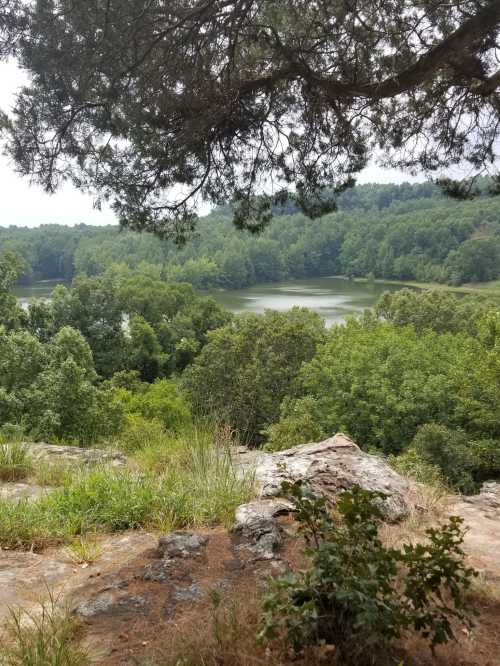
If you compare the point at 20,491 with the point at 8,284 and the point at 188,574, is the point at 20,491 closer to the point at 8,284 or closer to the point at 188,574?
the point at 188,574

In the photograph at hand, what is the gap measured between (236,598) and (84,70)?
3648 mm

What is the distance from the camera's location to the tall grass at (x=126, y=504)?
12.5 ft

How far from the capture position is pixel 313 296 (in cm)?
7688

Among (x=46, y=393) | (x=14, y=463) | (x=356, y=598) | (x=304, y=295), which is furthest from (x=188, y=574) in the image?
(x=304, y=295)

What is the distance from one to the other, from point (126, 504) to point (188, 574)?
1.12 m

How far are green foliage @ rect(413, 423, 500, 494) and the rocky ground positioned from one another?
8082mm

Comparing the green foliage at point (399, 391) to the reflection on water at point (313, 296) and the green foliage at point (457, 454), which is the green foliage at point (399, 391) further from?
the reflection on water at point (313, 296)

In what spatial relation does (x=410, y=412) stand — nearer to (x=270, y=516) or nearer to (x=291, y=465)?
(x=291, y=465)

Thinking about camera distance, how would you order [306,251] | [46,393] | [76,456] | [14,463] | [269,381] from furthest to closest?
[306,251], [269,381], [46,393], [76,456], [14,463]

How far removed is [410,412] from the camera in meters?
16.6

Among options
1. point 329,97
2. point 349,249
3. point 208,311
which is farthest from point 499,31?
point 349,249

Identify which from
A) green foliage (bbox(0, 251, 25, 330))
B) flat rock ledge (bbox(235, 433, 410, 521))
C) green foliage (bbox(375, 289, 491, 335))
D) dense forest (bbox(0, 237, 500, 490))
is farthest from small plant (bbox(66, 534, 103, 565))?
green foliage (bbox(375, 289, 491, 335))

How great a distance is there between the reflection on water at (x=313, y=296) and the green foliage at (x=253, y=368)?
2958 centimetres

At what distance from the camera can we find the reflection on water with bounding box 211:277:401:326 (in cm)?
6319
